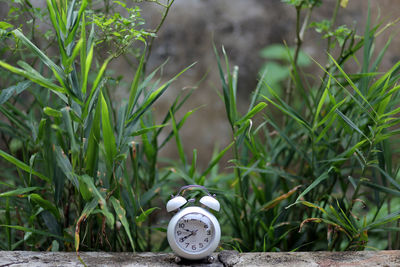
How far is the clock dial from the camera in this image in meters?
1.03

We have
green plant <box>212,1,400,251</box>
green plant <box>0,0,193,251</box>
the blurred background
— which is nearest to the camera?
green plant <box>0,0,193,251</box>

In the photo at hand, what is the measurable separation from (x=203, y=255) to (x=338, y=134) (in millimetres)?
597

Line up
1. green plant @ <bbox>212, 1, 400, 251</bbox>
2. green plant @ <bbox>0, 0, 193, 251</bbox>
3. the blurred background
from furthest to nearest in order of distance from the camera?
the blurred background < green plant @ <bbox>212, 1, 400, 251</bbox> < green plant @ <bbox>0, 0, 193, 251</bbox>

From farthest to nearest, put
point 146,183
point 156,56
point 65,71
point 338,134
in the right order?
point 156,56 < point 146,183 < point 338,134 < point 65,71

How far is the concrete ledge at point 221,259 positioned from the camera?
3.44ft

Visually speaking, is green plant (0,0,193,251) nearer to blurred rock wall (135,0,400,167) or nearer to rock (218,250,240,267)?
rock (218,250,240,267)

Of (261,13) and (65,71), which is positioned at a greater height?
(261,13)

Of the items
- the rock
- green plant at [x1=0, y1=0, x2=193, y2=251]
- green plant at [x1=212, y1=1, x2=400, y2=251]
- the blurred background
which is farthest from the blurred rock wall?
the rock

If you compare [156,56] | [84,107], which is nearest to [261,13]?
[156,56]

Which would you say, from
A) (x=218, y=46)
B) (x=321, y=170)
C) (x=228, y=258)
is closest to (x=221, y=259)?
(x=228, y=258)

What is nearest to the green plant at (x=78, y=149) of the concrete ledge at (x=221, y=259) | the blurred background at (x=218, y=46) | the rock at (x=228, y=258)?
the concrete ledge at (x=221, y=259)

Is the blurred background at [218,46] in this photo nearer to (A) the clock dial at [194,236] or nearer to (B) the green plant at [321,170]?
(B) the green plant at [321,170]

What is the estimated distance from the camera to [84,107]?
3.32 ft

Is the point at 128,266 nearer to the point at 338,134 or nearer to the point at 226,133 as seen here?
the point at 338,134
